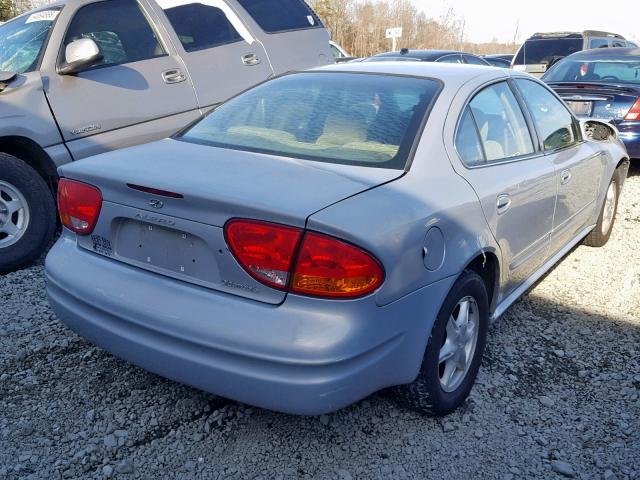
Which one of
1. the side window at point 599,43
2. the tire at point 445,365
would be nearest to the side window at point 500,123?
the tire at point 445,365

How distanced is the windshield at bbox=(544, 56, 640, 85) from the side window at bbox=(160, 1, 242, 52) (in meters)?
4.73

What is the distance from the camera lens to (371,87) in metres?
3.14

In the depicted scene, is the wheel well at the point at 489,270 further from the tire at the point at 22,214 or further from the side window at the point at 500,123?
the tire at the point at 22,214

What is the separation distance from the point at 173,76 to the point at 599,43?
13023 mm

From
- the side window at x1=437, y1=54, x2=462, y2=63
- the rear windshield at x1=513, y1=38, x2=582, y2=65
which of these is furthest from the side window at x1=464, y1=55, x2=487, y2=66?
the rear windshield at x1=513, y1=38, x2=582, y2=65

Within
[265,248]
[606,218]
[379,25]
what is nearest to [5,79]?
[265,248]

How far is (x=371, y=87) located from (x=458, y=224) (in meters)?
0.92

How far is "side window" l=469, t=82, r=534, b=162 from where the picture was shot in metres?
3.15

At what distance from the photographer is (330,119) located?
2.99m

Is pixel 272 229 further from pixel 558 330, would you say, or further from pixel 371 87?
pixel 558 330

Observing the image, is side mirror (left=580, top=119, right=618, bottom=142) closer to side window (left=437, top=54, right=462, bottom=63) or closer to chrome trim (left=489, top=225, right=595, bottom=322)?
chrome trim (left=489, top=225, right=595, bottom=322)

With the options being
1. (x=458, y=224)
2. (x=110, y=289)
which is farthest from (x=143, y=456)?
(x=458, y=224)

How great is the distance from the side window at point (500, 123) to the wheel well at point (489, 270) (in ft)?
1.61

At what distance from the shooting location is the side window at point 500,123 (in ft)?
10.3
